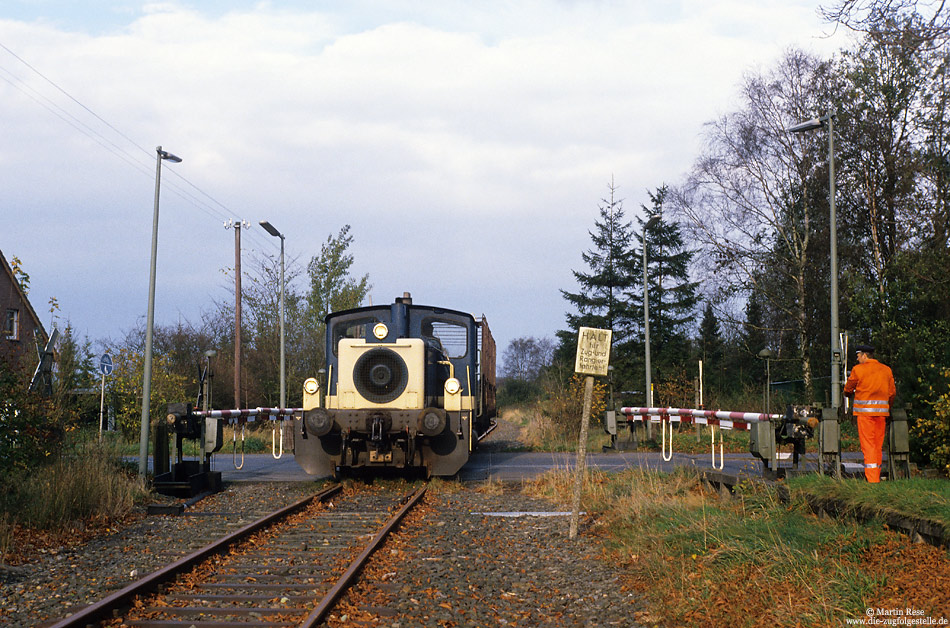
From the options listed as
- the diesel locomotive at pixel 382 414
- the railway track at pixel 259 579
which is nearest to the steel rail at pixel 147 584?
the railway track at pixel 259 579

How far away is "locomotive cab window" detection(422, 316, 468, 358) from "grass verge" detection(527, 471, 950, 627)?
21.5 ft

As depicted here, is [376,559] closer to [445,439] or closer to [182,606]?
[182,606]

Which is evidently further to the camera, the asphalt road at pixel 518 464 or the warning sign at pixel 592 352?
the asphalt road at pixel 518 464

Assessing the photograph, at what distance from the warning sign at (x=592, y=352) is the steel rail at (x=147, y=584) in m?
4.00

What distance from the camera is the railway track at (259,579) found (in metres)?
5.69

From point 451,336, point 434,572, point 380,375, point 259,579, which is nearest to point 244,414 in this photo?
point 380,375

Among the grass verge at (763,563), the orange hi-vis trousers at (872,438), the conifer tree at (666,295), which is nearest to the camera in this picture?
the grass verge at (763,563)

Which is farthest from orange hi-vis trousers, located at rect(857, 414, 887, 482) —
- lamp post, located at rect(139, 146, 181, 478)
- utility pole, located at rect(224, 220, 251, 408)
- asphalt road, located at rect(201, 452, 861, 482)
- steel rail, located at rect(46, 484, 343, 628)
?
utility pole, located at rect(224, 220, 251, 408)

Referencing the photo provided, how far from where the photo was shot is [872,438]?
31.2 feet

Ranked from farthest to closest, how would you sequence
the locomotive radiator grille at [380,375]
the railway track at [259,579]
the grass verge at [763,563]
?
1. the locomotive radiator grille at [380,375]
2. the railway track at [259,579]
3. the grass verge at [763,563]

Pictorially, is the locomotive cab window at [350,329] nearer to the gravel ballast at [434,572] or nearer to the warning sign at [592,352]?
the gravel ballast at [434,572]

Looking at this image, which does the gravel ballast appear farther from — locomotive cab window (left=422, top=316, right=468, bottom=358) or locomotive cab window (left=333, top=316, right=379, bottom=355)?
locomotive cab window (left=422, top=316, right=468, bottom=358)

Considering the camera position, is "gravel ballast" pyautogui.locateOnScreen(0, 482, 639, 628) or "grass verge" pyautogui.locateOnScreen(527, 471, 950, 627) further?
"gravel ballast" pyautogui.locateOnScreen(0, 482, 639, 628)

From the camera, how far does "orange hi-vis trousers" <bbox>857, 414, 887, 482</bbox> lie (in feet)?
30.6
